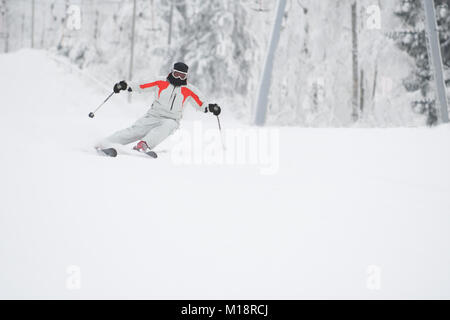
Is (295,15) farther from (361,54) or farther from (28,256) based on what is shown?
(28,256)

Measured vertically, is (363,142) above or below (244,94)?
below

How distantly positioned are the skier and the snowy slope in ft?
2.63

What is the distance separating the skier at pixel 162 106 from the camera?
5535 millimetres

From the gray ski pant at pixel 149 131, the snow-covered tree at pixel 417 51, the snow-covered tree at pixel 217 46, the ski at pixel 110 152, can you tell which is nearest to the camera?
the ski at pixel 110 152

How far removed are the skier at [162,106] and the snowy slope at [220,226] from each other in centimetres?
80

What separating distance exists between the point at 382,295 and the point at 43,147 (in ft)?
13.4

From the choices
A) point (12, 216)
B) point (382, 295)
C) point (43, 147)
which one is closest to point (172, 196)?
point (12, 216)

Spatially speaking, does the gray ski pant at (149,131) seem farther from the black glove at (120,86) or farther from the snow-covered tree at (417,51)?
the snow-covered tree at (417,51)

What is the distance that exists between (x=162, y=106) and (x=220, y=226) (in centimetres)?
367

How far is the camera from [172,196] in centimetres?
304

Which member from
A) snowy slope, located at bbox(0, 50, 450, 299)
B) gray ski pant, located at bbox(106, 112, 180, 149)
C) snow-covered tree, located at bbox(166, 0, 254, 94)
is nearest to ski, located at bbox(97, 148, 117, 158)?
snowy slope, located at bbox(0, 50, 450, 299)

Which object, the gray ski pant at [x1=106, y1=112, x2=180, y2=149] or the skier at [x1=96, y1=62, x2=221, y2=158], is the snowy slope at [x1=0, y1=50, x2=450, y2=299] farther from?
the skier at [x1=96, y1=62, x2=221, y2=158]

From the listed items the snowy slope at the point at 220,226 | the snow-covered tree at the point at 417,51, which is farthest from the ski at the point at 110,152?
the snow-covered tree at the point at 417,51

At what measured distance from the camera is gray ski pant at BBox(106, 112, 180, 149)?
5441 mm
